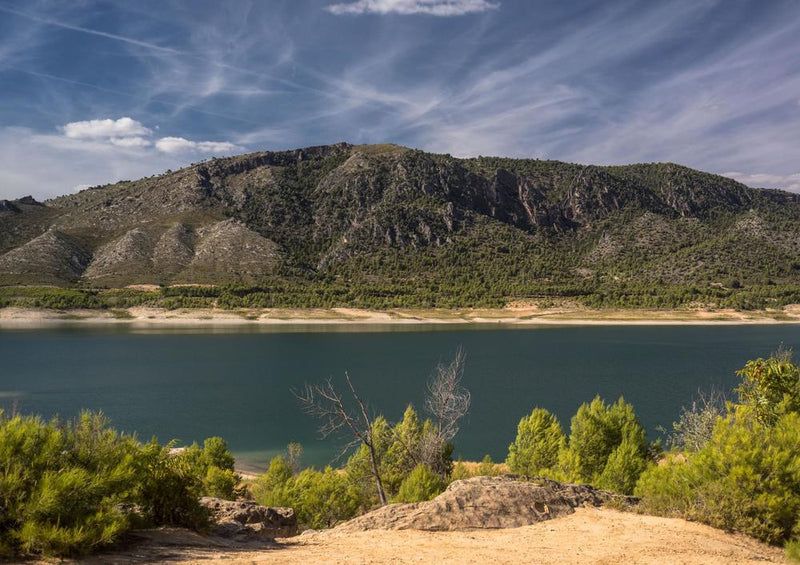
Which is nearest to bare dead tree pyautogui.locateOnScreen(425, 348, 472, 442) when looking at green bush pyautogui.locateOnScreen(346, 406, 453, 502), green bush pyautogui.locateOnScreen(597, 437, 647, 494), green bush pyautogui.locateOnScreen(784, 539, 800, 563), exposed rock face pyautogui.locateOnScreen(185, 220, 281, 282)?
green bush pyautogui.locateOnScreen(346, 406, 453, 502)

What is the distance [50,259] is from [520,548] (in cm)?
17378

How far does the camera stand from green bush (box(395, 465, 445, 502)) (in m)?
18.0

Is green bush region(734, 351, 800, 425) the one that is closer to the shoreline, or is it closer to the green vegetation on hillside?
the shoreline

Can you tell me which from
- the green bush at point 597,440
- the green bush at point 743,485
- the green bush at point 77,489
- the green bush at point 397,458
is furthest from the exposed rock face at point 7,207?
the green bush at point 743,485

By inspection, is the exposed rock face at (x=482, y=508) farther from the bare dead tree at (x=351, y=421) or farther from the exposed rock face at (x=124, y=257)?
the exposed rock face at (x=124, y=257)

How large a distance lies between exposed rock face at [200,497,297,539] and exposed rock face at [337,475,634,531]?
2.03 meters

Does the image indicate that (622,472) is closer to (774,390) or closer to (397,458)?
(774,390)

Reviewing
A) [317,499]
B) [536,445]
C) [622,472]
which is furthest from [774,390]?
[317,499]

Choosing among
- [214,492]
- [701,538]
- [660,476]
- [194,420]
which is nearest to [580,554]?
[701,538]

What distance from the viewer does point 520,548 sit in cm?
1045

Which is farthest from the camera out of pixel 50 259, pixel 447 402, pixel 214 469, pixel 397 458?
pixel 50 259

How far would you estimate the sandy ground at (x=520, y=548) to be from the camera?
360 inches

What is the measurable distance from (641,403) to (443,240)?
149453mm

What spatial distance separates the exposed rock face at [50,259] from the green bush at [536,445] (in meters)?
149
